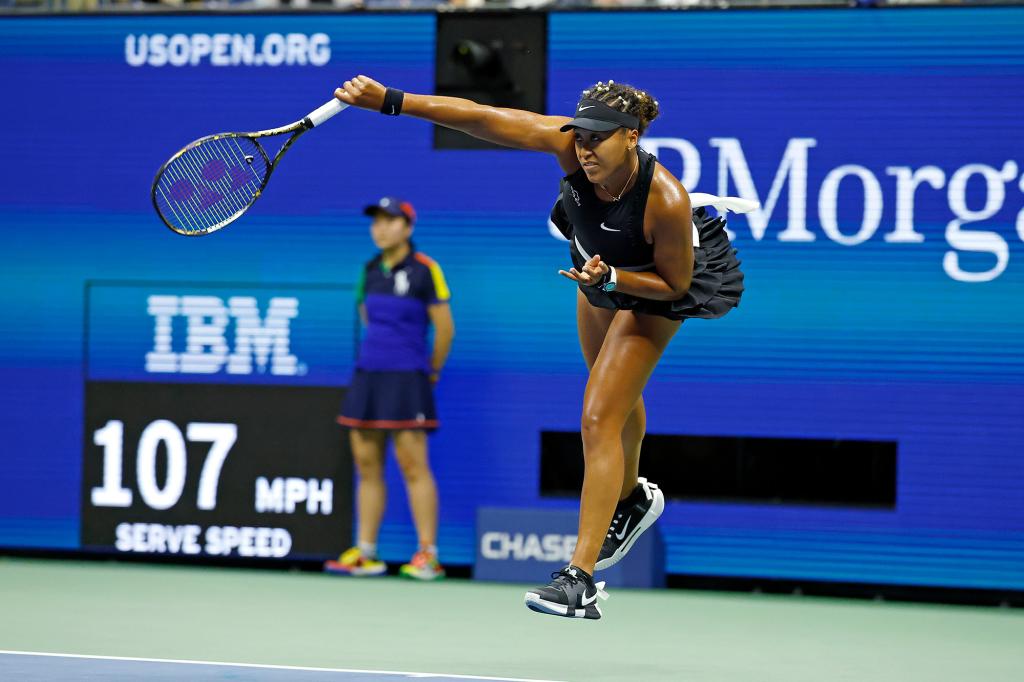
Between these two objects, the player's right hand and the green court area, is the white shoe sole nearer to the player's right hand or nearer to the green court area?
the green court area

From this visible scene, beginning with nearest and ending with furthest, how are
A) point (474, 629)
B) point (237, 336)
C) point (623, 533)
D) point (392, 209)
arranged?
point (623, 533) → point (474, 629) → point (392, 209) → point (237, 336)

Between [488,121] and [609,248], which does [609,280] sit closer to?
[609,248]

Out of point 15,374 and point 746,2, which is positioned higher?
point 746,2

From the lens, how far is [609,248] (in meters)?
5.82

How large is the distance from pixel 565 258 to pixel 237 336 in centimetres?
207

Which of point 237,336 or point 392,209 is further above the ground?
point 392,209

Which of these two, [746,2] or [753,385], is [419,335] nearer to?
[753,385]

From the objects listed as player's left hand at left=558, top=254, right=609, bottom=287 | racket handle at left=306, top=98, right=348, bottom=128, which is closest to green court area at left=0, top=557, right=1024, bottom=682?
player's left hand at left=558, top=254, right=609, bottom=287

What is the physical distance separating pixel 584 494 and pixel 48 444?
518 cm

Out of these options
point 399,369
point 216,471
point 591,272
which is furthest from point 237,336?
point 591,272

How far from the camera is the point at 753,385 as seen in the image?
9.12 m

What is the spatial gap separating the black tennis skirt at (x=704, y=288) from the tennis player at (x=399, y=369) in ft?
10.2

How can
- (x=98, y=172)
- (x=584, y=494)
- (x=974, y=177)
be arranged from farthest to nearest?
(x=98, y=172)
(x=974, y=177)
(x=584, y=494)

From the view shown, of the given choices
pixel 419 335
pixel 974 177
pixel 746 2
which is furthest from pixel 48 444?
pixel 974 177
